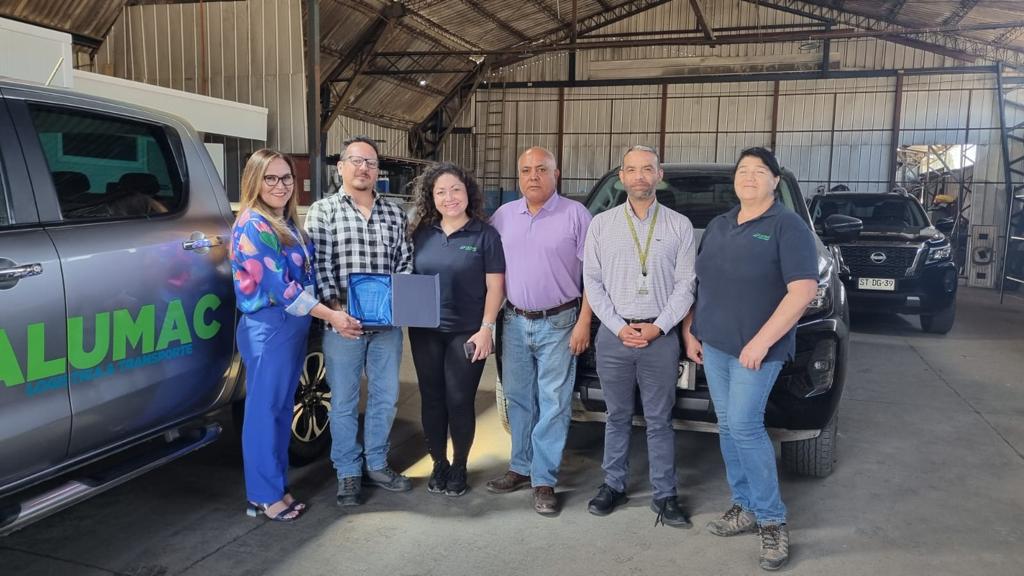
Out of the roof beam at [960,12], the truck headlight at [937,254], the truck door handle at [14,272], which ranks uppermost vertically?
the roof beam at [960,12]

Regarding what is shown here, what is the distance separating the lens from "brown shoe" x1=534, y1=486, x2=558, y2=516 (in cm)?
309

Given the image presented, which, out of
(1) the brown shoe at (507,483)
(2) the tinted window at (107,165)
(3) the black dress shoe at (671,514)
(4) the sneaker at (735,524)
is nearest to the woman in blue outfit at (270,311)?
(2) the tinted window at (107,165)

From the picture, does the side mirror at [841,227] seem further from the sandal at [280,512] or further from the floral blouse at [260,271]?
the sandal at [280,512]

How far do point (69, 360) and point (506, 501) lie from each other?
184 cm

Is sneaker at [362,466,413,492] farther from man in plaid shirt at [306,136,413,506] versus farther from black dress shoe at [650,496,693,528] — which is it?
black dress shoe at [650,496,693,528]

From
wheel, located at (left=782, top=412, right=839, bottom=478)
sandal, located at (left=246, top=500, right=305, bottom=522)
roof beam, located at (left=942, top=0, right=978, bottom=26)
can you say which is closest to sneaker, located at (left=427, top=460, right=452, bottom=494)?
sandal, located at (left=246, top=500, right=305, bottom=522)

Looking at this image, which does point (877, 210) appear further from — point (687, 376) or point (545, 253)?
point (545, 253)

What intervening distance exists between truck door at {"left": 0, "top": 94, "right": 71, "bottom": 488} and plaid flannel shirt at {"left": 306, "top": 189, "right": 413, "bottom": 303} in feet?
3.30

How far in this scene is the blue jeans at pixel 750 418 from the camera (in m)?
2.62

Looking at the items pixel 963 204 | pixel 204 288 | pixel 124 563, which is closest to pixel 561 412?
pixel 204 288

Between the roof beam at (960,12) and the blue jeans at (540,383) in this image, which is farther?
the roof beam at (960,12)

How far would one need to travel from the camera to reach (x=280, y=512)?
2982 mm

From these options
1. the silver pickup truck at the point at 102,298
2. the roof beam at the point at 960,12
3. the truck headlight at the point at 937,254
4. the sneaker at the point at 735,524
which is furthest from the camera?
the roof beam at the point at 960,12

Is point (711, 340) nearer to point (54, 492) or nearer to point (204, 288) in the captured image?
point (204, 288)
